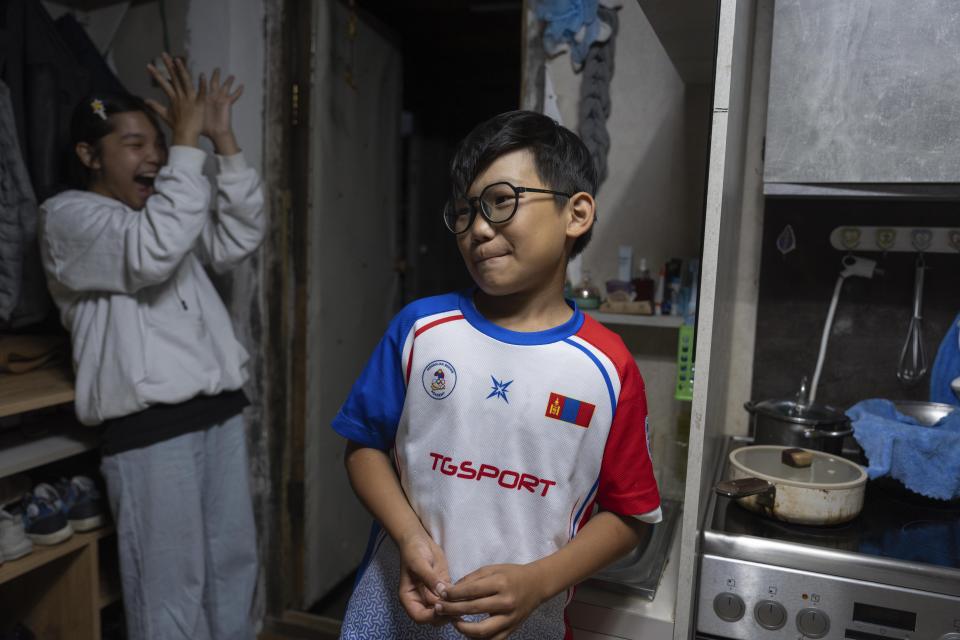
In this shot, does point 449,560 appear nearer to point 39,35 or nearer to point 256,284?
point 256,284

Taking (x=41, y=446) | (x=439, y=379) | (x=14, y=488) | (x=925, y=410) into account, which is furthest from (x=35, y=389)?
(x=925, y=410)

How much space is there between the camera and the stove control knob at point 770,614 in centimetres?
101

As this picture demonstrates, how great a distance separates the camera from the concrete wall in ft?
5.06

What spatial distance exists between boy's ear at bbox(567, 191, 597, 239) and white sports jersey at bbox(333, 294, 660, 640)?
0.11 meters

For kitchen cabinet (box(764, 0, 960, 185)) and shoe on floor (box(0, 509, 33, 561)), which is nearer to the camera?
kitchen cabinet (box(764, 0, 960, 185))

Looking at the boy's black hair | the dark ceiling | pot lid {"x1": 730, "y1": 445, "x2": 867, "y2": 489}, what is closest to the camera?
the boy's black hair

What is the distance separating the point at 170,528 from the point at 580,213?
1.31 metres

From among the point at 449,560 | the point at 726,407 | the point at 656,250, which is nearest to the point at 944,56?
the point at 656,250

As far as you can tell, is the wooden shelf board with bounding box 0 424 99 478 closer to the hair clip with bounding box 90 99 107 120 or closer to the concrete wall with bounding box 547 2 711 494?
the hair clip with bounding box 90 99 107 120

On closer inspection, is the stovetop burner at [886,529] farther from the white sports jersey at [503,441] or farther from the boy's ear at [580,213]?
the boy's ear at [580,213]

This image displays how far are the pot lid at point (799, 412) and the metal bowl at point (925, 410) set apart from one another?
15cm

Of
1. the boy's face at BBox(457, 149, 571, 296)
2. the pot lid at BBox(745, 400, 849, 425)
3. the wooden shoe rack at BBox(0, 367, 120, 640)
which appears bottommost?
the wooden shoe rack at BBox(0, 367, 120, 640)

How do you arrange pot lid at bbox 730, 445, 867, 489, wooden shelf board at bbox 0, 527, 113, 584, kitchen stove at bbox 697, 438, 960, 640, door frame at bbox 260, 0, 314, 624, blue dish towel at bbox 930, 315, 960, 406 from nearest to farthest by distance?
kitchen stove at bbox 697, 438, 960, 640 → pot lid at bbox 730, 445, 867, 489 → blue dish towel at bbox 930, 315, 960, 406 → wooden shelf board at bbox 0, 527, 113, 584 → door frame at bbox 260, 0, 314, 624

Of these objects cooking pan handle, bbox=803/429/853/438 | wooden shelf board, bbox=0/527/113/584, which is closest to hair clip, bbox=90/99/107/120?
wooden shelf board, bbox=0/527/113/584
